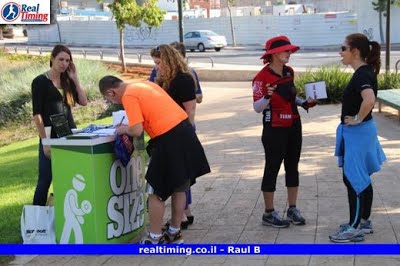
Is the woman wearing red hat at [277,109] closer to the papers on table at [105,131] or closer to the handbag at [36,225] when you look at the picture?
the papers on table at [105,131]

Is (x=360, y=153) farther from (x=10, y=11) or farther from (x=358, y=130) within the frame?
(x=10, y=11)

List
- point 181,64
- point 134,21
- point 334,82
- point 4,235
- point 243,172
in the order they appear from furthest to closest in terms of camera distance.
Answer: point 134,21, point 334,82, point 243,172, point 4,235, point 181,64

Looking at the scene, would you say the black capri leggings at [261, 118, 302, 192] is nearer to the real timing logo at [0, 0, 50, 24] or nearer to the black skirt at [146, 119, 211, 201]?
the black skirt at [146, 119, 211, 201]

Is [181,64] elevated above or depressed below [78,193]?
above

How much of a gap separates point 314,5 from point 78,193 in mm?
67863

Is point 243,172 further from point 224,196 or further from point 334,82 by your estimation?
point 334,82

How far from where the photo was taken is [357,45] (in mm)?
4977

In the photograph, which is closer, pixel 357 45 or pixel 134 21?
pixel 357 45

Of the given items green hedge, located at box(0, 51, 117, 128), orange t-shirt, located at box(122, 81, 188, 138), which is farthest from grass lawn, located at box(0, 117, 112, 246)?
green hedge, located at box(0, 51, 117, 128)

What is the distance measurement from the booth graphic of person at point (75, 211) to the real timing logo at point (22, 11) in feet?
106

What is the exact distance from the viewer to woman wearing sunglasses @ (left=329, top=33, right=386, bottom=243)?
4926 mm

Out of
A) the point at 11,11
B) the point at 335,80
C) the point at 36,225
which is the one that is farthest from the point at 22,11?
the point at 36,225

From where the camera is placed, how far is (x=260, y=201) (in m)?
6.64

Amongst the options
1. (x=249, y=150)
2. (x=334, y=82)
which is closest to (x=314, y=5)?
(x=334, y=82)
